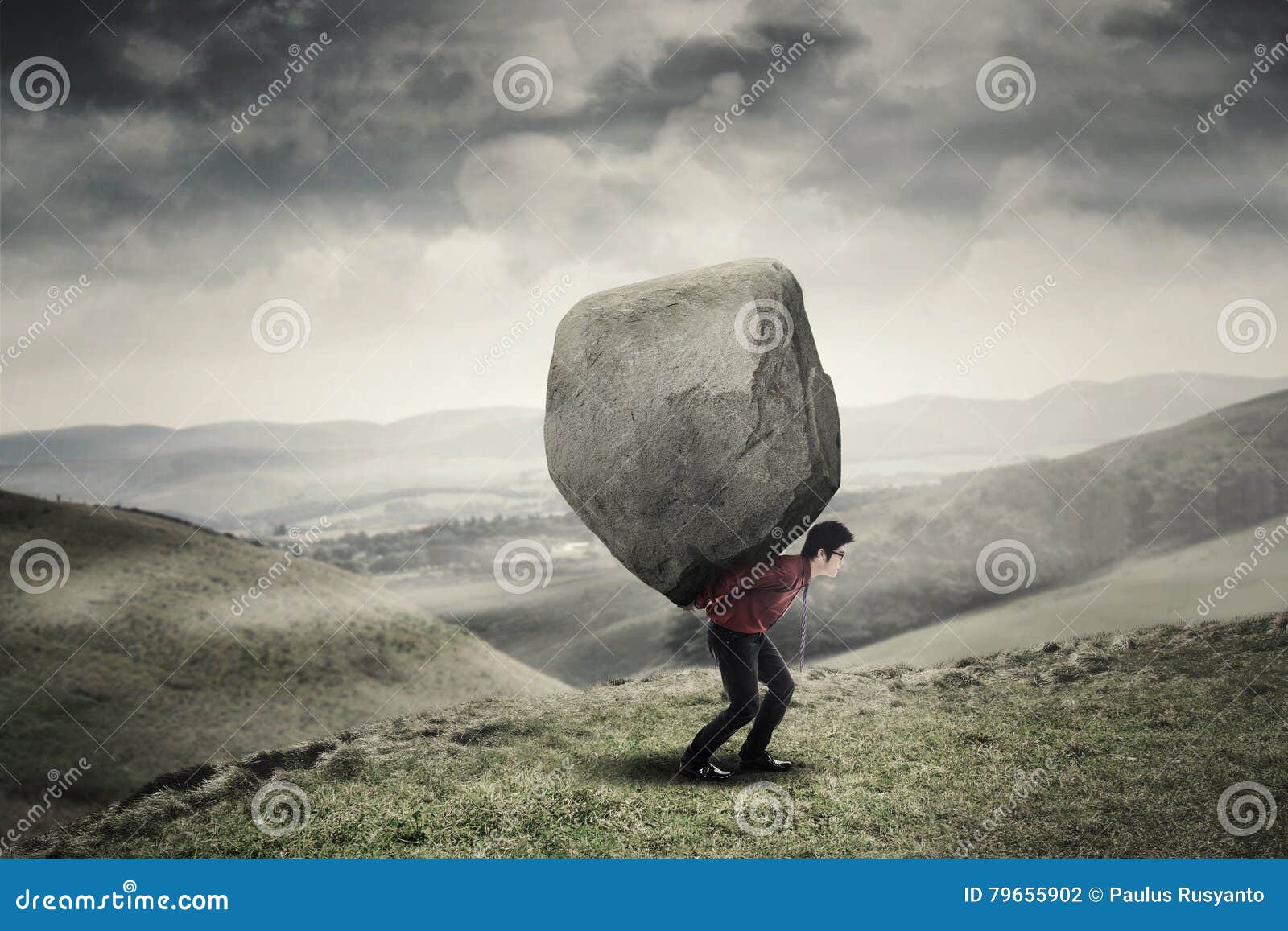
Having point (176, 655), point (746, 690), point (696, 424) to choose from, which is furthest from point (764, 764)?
point (176, 655)

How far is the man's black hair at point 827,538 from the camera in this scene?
807 cm

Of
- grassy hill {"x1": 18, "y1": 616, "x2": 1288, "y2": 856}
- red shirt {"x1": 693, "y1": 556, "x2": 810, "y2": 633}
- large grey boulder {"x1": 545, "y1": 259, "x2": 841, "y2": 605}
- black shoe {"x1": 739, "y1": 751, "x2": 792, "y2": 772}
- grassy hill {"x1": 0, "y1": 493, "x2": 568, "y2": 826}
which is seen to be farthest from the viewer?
grassy hill {"x1": 0, "y1": 493, "x2": 568, "y2": 826}

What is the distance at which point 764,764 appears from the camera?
8516mm

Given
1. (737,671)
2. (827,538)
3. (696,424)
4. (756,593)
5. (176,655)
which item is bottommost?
(176,655)

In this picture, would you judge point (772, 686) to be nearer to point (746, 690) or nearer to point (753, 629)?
point (746, 690)

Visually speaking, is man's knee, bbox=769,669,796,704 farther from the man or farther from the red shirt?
the red shirt

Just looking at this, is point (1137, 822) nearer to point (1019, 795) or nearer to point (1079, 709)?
point (1019, 795)

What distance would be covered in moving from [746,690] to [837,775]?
127 cm

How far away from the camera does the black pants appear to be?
25.8ft

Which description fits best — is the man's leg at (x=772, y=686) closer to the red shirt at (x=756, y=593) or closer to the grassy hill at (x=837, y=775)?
the red shirt at (x=756, y=593)

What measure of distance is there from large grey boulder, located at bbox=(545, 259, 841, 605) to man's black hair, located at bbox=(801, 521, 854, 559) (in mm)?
149

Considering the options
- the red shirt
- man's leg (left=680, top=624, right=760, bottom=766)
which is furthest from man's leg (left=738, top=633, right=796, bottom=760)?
the red shirt

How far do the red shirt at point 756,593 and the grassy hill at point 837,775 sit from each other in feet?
4.71

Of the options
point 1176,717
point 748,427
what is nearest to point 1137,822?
point 1176,717
